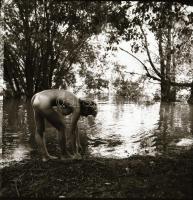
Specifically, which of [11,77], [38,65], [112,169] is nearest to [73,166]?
[112,169]

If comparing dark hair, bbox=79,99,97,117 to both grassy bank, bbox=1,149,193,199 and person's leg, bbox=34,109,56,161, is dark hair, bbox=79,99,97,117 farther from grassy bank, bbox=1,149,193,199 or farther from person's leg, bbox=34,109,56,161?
grassy bank, bbox=1,149,193,199

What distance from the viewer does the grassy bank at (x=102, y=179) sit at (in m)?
4.66

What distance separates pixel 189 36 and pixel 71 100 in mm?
4488

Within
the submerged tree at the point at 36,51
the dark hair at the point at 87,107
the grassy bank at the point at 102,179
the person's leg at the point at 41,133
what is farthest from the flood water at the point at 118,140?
the submerged tree at the point at 36,51

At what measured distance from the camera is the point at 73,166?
590cm

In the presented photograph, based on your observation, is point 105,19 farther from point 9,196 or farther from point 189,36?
point 9,196

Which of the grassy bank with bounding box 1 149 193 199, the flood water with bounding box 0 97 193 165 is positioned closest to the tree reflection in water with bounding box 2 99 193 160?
the flood water with bounding box 0 97 193 165

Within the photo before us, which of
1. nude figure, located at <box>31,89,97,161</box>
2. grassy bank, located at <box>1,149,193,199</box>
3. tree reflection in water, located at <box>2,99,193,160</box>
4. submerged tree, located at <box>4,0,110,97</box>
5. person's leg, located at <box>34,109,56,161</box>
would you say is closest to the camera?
grassy bank, located at <box>1,149,193,199</box>

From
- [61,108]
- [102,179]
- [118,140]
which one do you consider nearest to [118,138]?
[118,140]

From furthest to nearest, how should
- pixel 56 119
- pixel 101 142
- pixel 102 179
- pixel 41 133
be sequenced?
pixel 101 142
pixel 41 133
pixel 56 119
pixel 102 179

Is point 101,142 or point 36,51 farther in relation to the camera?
point 36,51

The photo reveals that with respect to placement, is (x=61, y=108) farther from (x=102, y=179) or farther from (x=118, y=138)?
(x=118, y=138)

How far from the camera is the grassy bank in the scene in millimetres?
4657

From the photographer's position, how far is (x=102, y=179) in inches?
206
